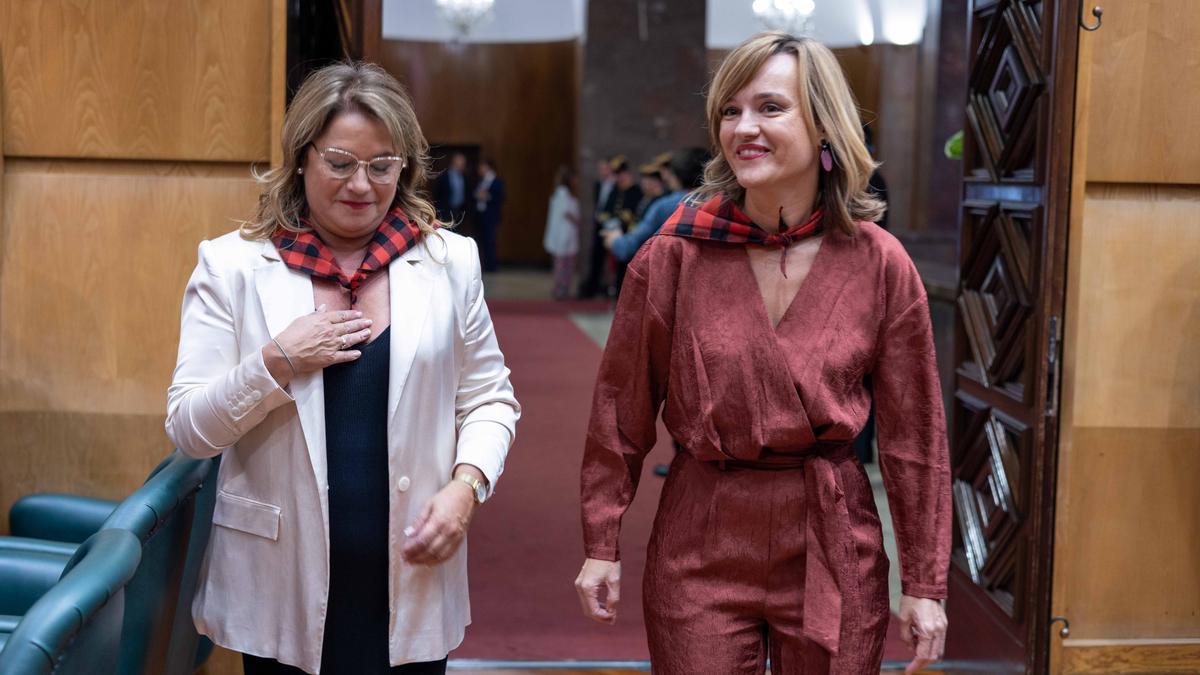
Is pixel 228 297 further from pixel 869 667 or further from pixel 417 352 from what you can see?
pixel 869 667

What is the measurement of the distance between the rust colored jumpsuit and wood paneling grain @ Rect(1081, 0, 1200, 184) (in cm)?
160

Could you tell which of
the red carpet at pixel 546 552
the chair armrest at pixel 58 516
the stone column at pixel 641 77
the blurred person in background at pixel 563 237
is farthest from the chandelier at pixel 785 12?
the chair armrest at pixel 58 516

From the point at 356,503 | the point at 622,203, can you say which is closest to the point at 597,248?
the point at 622,203

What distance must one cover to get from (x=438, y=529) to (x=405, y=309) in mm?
366

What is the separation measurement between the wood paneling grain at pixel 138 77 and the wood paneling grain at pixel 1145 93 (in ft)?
7.01

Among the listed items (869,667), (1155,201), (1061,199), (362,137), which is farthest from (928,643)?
(1155,201)

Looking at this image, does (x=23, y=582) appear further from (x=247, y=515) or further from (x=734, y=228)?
(x=734, y=228)

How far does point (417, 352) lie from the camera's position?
2256 millimetres

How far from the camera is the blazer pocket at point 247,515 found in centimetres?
223

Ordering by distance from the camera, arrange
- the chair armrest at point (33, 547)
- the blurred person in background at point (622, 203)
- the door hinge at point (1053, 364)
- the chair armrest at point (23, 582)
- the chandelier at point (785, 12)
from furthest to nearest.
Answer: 1. the chandelier at point (785, 12)
2. the blurred person in background at point (622, 203)
3. the door hinge at point (1053, 364)
4. the chair armrest at point (33, 547)
5. the chair armrest at point (23, 582)

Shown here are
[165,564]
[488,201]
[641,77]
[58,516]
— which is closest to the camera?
[165,564]

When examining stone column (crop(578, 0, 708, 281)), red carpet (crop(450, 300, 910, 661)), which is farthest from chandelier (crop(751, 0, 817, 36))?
red carpet (crop(450, 300, 910, 661))

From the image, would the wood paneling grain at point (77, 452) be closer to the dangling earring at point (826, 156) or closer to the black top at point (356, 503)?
the black top at point (356, 503)

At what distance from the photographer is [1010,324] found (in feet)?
12.7
